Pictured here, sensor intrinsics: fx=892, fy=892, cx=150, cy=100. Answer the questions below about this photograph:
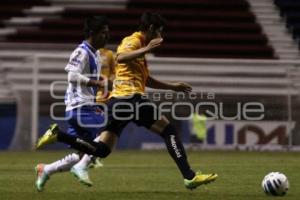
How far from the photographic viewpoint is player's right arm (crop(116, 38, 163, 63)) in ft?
25.9

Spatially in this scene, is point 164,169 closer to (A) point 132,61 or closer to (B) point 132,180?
(B) point 132,180

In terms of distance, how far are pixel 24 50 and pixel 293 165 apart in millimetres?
10113

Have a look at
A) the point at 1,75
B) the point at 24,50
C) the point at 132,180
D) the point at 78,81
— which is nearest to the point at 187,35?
the point at 24,50

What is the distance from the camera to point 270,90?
59.8 ft

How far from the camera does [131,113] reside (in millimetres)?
8195

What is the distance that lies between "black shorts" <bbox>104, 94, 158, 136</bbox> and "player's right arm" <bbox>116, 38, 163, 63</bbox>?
44 cm

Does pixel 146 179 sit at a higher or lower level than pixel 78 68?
lower

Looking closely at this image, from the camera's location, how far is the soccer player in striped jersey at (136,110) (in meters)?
8.07

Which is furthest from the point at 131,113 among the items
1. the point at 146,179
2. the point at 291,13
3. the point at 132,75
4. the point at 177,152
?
the point at 291,13

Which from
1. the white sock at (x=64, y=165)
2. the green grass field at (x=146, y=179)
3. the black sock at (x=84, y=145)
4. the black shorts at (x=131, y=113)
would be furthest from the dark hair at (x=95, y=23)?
the green grass field at (x=146, y=179)

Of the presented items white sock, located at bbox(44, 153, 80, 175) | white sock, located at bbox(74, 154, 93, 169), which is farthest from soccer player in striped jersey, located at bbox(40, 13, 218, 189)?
white sock, located at bbox(74, 154, 93, 169)

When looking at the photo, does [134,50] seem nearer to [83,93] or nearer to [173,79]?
[83,93]

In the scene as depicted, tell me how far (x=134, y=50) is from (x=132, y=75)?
0.37 metres

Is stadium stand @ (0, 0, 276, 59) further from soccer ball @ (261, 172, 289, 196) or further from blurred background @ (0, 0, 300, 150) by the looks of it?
soccer ball @ (261, 172, 289, 196)
